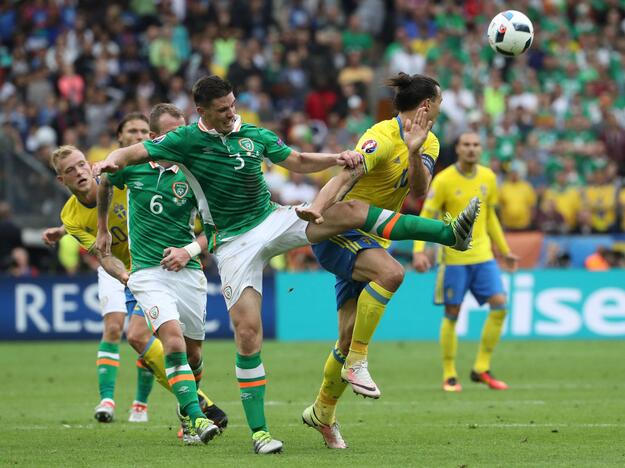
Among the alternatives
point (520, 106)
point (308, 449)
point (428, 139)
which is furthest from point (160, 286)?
point (520, 106)

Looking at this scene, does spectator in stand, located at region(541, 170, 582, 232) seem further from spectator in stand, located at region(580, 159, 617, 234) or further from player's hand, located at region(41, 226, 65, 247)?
player's hand, located at region(41, 226, 65, 247)

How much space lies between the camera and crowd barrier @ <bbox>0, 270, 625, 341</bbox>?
19.2m

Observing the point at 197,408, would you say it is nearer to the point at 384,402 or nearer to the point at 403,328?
the point at 384,402

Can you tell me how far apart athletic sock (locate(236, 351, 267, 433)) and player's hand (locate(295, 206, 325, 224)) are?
1.03m

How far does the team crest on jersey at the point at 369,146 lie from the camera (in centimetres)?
899

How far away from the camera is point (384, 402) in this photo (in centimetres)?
1247

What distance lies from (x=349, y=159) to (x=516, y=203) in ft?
45.3

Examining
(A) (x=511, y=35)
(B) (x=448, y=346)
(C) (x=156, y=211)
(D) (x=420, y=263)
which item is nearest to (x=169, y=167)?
(C) (x=156, y=211)

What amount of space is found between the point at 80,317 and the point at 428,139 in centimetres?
1194

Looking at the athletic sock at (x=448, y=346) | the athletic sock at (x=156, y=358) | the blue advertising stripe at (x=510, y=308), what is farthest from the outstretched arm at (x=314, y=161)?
the blue advertising stripe at (x=510, y=308)

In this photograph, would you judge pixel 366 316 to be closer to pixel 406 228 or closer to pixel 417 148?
pixel 406 228

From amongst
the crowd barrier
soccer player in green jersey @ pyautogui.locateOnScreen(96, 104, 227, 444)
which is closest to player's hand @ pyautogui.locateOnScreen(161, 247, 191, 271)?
soccer player in green jersey @ pyautogui.locateOnScreen(96, 104, 227, 444)

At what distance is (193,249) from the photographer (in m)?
9.34

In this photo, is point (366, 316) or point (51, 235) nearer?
point (366, 316)
